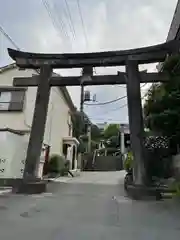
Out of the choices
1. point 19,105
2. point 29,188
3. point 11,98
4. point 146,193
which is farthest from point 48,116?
point 146,193

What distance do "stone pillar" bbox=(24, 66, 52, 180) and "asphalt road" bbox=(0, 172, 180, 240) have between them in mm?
2012

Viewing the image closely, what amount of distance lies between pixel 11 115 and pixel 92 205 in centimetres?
1164

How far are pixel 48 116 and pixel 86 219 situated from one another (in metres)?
15.1

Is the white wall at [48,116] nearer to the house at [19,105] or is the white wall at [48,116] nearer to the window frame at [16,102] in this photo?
the house at [19,105]

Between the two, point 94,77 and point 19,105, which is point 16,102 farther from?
point 94,77

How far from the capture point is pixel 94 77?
13039mm

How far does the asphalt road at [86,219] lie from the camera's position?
5250mm

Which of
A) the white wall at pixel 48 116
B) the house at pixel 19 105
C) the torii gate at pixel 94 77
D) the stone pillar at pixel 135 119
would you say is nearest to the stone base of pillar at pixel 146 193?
the stone pillar at pixel 135 119

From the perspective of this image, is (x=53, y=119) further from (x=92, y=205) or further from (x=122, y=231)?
(x=122, y=231)

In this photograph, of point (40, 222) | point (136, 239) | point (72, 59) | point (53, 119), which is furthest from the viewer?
point (53, 119)

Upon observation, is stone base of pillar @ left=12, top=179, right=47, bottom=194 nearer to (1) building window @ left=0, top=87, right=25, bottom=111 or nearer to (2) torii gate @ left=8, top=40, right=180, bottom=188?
(2) torii gate @ left=8, top=40, right=180, bottom=188

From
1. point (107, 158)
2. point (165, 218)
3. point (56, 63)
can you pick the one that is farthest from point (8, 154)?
point (107, 158)

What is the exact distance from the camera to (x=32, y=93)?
63.5 ft

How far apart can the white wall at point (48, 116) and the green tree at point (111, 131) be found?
67.3 ft
